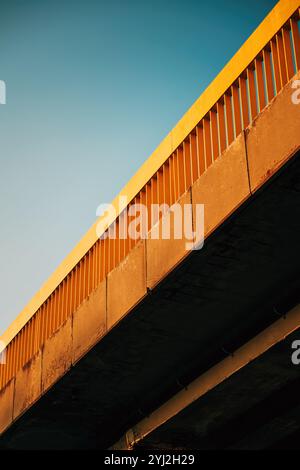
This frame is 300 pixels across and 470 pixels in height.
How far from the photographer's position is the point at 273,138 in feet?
25.0

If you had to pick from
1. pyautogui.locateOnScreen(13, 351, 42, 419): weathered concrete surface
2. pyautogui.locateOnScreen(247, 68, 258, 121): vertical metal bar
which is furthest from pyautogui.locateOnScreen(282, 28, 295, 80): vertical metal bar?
pyautogui.locateOnScreen(13, 351, 42, 419): weathered concrete surface

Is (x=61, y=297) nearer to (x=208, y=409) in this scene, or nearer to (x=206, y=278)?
(x=208, y=409)

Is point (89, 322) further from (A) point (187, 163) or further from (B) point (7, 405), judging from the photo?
(B) point (7, 405)

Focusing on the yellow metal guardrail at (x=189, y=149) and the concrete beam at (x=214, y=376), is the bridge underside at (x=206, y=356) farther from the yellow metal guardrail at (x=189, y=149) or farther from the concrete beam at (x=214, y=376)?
the yellow metal guardrail at (x=189, y=149)

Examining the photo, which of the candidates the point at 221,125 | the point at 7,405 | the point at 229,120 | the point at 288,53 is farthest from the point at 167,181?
the point at 7,405

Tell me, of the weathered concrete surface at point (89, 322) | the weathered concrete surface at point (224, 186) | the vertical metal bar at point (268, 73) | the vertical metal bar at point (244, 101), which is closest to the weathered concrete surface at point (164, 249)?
the weathered concrete surface at point (224, 186)

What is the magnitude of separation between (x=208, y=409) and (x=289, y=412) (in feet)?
4.92

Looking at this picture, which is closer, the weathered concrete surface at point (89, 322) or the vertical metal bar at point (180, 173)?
the vertical metal bar at point (180, 173)

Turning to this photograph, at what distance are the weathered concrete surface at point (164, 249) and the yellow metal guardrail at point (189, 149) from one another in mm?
774

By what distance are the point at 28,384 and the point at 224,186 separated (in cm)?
610

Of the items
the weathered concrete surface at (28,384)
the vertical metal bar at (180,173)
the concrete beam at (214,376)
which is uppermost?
the vertical metal bar at (180,173)

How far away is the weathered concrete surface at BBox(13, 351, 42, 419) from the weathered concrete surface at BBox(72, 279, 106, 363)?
1435mm

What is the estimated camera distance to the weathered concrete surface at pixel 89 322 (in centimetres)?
1047

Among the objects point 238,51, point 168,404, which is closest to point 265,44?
point 238,51
